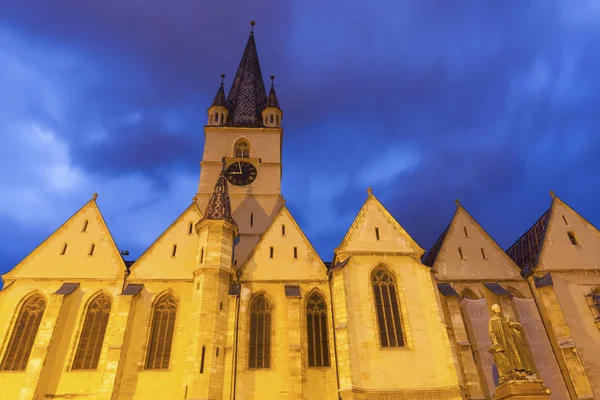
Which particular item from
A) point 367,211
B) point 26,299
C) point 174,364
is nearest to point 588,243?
point 367,211

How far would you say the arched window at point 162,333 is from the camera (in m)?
20.3

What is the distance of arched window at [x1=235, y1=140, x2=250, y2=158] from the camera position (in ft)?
114

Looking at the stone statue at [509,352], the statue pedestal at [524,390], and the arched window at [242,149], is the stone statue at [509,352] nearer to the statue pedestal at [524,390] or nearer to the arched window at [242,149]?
the statue pedestal at [524,390]

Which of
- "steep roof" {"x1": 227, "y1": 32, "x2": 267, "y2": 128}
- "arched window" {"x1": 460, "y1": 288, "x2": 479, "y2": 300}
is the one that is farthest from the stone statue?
"steep roof" {"x1": 227, "y1": 32, "x2": 267, "y2": 128}

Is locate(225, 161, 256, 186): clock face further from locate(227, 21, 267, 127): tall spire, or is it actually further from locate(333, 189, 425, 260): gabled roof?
locate(333, 189, 425, 260): gabled roof

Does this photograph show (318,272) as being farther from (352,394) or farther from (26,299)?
(26,299)

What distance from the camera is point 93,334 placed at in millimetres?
20984

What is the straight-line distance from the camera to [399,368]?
1900 centimetres

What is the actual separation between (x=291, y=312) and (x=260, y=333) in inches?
74.2

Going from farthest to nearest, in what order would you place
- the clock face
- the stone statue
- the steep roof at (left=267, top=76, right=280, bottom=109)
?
the steep roof at (left=267, top=76, right=280, bottom=109) → the clock face → the stone statue

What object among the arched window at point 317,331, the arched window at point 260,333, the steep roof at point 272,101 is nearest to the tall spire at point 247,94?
the steep roof at point 272,101

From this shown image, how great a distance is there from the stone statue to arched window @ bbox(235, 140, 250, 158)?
2456 cm

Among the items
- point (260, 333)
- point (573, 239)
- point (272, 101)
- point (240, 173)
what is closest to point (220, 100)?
point (272, 101)

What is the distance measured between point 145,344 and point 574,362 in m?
20.6
